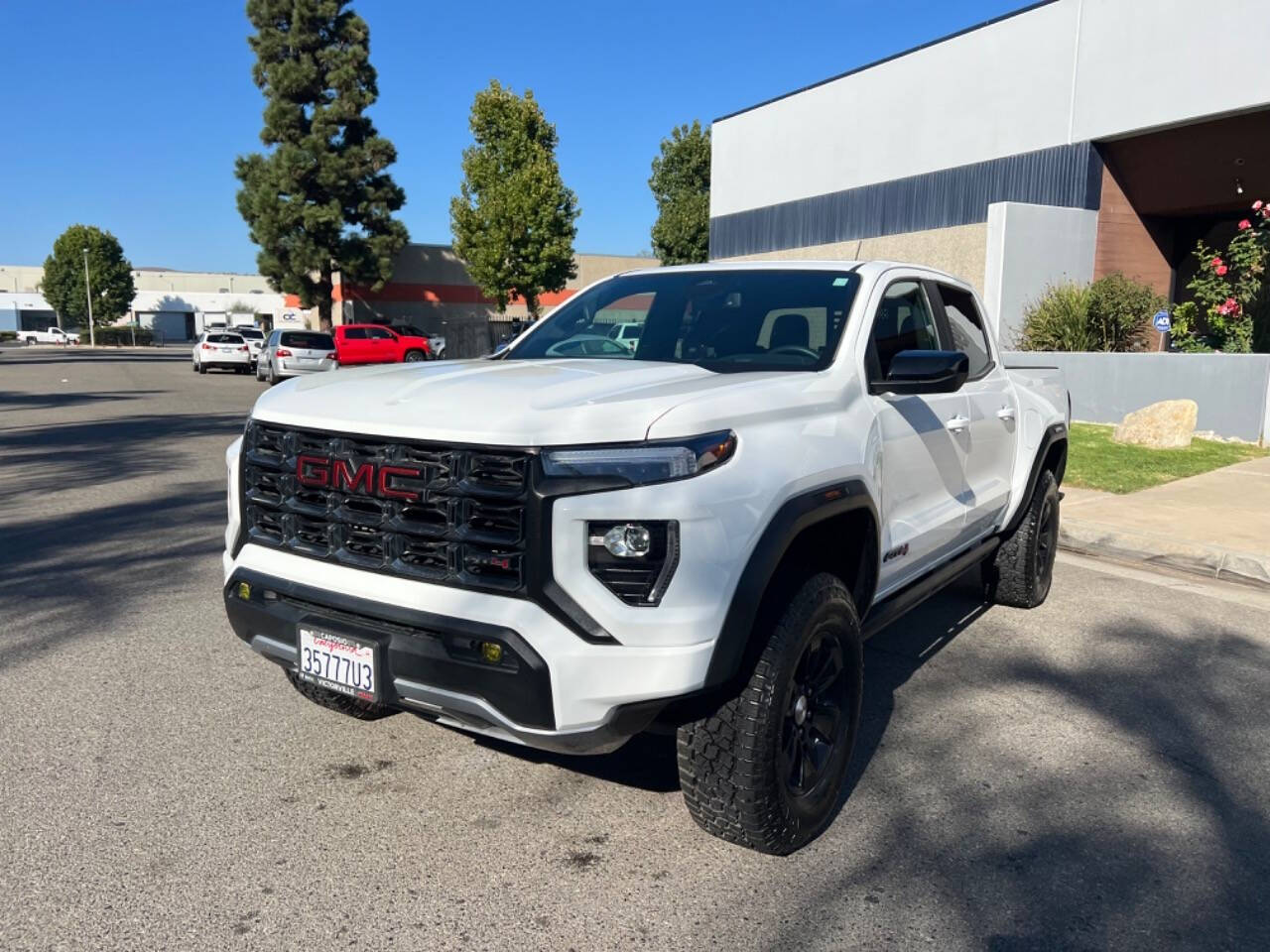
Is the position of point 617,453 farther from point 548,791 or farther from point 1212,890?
point 1212,890

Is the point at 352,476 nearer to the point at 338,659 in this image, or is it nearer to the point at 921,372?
the point at 338,659

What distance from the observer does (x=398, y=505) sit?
2.86 m

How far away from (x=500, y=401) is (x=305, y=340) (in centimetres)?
2481

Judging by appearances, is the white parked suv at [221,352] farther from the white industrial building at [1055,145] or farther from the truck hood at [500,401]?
the truck hood at [500,401]

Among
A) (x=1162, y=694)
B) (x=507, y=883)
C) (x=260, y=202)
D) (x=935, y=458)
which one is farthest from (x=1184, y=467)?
(x=260, y=202)

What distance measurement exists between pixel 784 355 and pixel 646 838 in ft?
5.93

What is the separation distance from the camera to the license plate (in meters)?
2.84

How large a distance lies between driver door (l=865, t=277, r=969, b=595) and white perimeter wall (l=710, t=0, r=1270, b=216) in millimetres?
16809

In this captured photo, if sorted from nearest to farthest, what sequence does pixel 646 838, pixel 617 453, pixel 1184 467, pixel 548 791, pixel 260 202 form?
1. pixel 617 453
2. pixel 646 838
3. pixel 548 791
4. pixel 1184 467
5. pixel 260 202

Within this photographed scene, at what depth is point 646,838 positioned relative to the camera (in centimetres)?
315

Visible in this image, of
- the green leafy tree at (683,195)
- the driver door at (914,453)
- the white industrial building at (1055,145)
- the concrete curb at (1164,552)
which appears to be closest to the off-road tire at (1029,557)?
the driver door at (914,453)

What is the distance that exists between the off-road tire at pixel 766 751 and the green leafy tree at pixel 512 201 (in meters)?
36.8

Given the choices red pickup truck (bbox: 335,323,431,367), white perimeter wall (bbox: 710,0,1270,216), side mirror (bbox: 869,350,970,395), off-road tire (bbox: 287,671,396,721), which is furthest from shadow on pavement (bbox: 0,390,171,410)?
side mirror (bbox: 869,350,970,395)

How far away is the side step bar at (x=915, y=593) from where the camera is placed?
3.75 m
